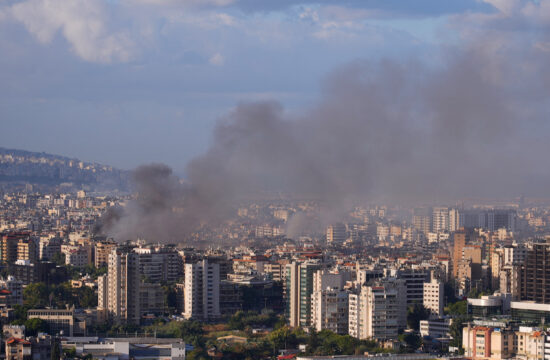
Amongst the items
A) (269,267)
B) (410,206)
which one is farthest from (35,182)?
(269,267)

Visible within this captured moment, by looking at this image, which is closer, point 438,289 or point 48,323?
point 48,323

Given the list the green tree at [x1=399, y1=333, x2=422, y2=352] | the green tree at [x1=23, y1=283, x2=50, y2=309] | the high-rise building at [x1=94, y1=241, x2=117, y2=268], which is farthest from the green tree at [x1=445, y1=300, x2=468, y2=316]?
the high-rise building at [x1=94, y1=241, x2=117, y2=268]

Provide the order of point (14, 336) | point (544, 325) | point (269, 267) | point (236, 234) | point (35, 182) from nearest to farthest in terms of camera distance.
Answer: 1. point (14, 336)
2. point (544, 325)
3. point (269, 267)
4. point (236, 234)
5. point (35, 182)

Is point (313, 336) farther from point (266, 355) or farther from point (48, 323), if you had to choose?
point (48, 323)

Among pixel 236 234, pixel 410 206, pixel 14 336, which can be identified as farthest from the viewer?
pixel 410 206

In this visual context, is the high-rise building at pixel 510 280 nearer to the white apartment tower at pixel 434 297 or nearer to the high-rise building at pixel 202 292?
the white apartment tower at pixel 434 297

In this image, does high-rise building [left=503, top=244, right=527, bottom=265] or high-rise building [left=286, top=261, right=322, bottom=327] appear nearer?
high-rise building [left=286, top=261, right=322, bottom=327]

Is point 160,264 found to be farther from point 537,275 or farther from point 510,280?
point 537,275

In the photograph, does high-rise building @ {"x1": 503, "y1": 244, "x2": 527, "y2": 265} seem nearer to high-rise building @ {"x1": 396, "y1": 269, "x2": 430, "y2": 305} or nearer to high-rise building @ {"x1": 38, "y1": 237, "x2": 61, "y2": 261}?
high-rise building @ {"x1": 396, "y1": 269, "x2": 430, "y2": 305}

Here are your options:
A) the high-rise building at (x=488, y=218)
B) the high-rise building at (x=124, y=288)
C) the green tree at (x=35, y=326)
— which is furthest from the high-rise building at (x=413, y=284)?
the high-rise building at (x=488, y=218)
